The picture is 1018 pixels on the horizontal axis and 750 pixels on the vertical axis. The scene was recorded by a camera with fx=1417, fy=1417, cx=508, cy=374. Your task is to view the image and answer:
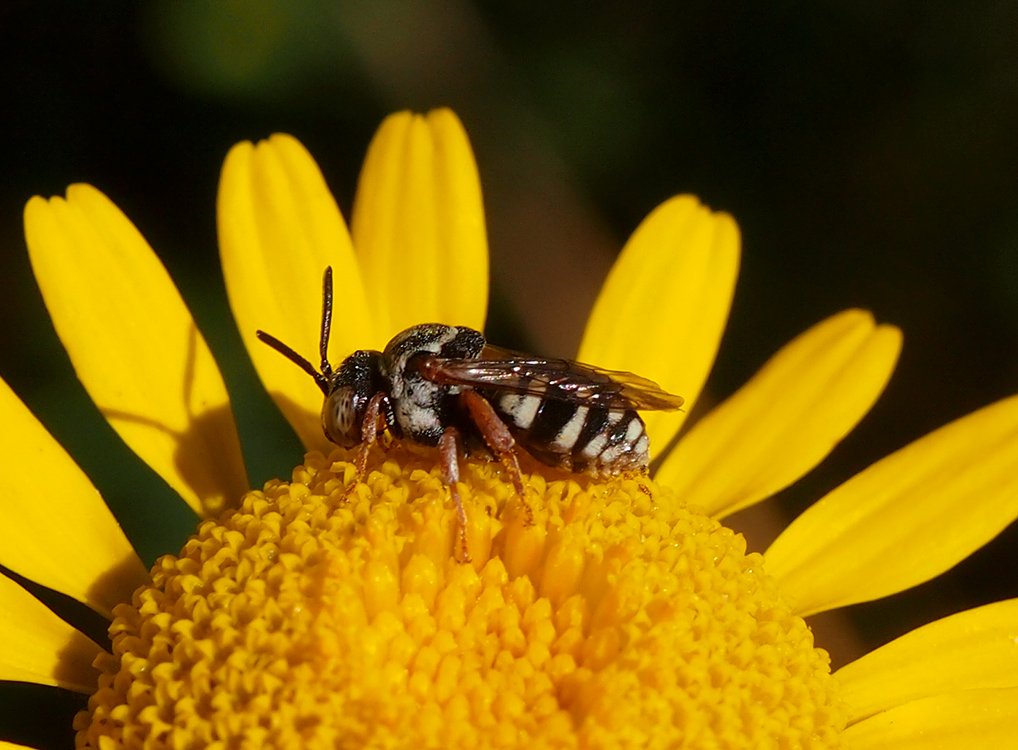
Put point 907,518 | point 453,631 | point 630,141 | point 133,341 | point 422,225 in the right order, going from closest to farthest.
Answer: point 453,631, point 133,341, point 907,518, point 422,225, point 630,141

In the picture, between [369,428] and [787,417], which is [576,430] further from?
[787,417]

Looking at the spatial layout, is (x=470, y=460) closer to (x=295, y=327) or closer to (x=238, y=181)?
(x=295, y=327)

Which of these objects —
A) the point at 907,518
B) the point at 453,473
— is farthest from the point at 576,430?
the point at 907,518

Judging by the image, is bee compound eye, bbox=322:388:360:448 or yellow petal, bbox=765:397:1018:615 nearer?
bee compound eye, bbox=322:388:360:448

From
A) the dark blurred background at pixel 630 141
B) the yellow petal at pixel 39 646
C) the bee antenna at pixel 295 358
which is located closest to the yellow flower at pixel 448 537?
the yellow petal at pixel 39 646

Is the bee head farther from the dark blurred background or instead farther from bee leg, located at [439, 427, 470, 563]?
the dark blurred background

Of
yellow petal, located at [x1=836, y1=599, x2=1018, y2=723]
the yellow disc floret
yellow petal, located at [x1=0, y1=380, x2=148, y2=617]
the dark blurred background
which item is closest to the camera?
the yellow disc floret

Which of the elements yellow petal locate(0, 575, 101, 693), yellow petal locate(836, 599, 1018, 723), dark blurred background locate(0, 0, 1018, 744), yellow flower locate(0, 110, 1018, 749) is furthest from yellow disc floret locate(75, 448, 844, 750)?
dark blurred background locate(0, 0, 1018, 744)
